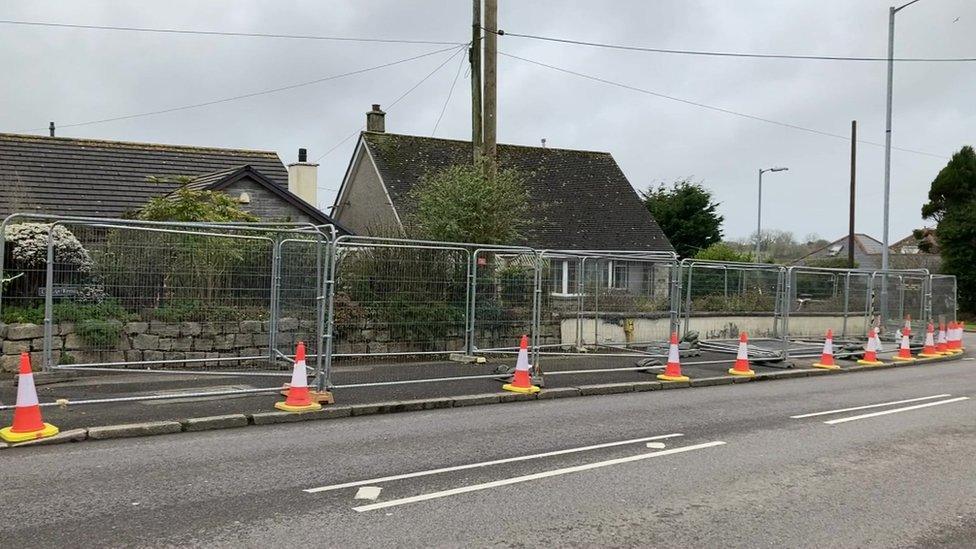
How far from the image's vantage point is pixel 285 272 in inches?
421

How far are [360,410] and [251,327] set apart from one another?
3.09m

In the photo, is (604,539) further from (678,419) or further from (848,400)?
(848,400)

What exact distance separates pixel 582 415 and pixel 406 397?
2.37m

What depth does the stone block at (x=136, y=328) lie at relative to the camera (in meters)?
9.63

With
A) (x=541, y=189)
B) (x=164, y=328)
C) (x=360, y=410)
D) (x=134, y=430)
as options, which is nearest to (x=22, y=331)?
(x=164, y=328)

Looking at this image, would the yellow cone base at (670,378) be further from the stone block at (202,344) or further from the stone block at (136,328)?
the stone block at (136,328)

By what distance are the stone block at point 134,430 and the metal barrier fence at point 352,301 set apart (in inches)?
61.9

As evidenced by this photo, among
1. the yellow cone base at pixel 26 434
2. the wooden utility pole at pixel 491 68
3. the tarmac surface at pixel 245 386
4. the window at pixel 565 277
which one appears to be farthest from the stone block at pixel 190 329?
the wooden utility pole at pixel 491 68

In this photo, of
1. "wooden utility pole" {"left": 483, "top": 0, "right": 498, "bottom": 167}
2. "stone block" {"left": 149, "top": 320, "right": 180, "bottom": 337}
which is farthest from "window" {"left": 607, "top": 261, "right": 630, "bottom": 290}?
"stone block" {"left": 149, "top": 320, "right": 180, "bottom": 337}

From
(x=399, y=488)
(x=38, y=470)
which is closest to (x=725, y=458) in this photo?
(x=399, y=488)

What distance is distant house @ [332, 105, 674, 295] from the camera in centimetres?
2791

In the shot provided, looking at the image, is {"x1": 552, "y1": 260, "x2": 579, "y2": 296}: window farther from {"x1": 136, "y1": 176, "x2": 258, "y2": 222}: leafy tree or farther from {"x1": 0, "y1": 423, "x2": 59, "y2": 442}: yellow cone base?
{"x1": 0, "y1": 423, "x2": 59, "y2": 442}: yellow cone base

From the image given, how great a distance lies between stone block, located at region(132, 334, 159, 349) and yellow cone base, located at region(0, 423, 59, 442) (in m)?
2.55

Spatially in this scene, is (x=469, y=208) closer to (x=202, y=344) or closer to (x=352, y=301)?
(x=352, y=301)
